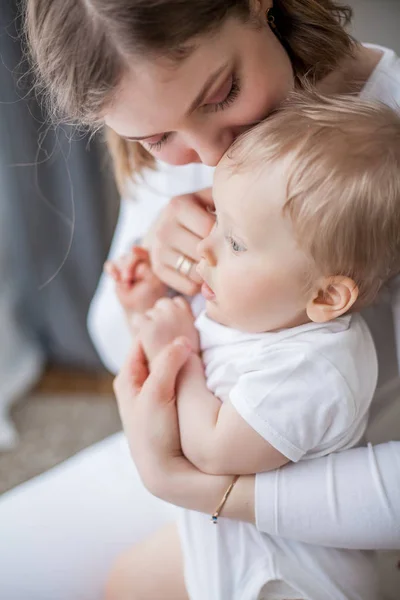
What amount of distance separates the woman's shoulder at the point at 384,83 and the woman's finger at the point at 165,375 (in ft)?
1.38

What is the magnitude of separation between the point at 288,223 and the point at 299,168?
0.06 metres

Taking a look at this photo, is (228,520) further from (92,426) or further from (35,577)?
(92,426)

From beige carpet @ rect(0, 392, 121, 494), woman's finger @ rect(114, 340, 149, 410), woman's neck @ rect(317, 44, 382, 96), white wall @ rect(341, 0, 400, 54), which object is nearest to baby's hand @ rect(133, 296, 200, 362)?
woman's finger @ rect(114, 340, 149, 410)

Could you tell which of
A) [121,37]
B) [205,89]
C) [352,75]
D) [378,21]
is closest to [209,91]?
[205,89]

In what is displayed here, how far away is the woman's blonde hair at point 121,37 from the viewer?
69 cm

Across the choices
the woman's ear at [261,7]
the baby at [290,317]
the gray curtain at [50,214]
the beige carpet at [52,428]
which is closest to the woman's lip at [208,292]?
the baby at [290,317]

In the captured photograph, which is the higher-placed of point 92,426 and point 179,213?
point 179,213

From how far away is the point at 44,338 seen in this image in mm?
2006

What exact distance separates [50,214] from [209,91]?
41.4 inches

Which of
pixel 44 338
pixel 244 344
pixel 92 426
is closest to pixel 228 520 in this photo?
pixel 244 344

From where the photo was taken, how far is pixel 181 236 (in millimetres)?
1017

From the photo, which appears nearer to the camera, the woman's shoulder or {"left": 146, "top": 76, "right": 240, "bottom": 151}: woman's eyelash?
{"left": 146, "top": 76, "right": 240, "bottom": 151}: woman's eyelash

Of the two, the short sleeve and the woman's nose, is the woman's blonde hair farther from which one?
the short sleeve

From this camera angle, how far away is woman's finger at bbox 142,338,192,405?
892 mm
